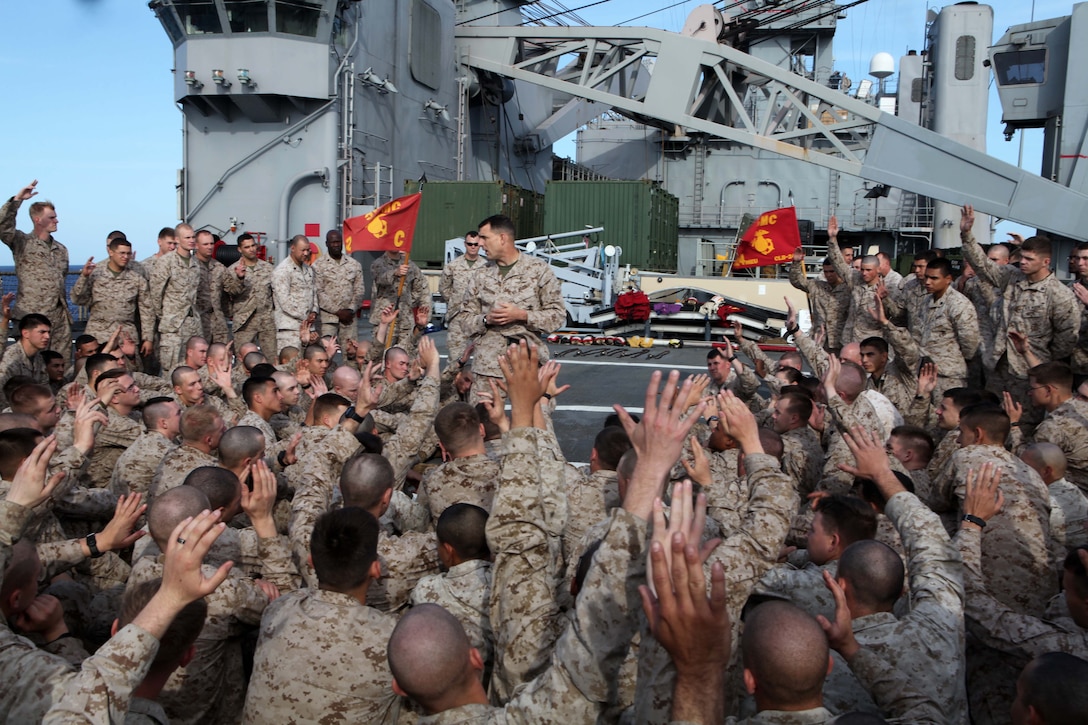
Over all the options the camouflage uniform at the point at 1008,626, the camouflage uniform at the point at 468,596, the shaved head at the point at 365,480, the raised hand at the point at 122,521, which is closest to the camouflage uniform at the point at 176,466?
the raised hand at the point at 122,521

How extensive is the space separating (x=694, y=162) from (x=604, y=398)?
19.7 m

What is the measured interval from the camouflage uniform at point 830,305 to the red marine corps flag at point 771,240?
1.91m

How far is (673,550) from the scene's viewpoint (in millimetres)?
1721

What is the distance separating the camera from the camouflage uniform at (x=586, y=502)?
369 cm

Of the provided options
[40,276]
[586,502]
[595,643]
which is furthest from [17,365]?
[595,643]

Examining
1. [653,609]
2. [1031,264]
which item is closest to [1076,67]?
[1031,264]

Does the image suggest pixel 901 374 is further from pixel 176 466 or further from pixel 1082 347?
pixel 176 466

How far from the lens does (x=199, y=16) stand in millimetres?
16516

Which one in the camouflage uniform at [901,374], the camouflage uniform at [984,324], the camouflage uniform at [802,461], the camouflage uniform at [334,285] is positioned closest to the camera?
the camouflage uniform at [802,461]

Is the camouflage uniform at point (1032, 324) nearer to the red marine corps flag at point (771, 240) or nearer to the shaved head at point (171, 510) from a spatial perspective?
the red marine corps flag at point (771, 240)

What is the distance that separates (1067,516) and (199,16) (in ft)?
55.3

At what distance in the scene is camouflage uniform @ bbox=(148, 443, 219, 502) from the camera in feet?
13.8

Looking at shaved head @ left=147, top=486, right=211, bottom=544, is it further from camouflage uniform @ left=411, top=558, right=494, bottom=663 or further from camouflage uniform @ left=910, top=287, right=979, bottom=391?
camouflage uniform @ left=910, top=287, right=979, bottom=391

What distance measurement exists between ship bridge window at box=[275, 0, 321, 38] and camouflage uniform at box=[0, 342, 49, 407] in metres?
11.4
